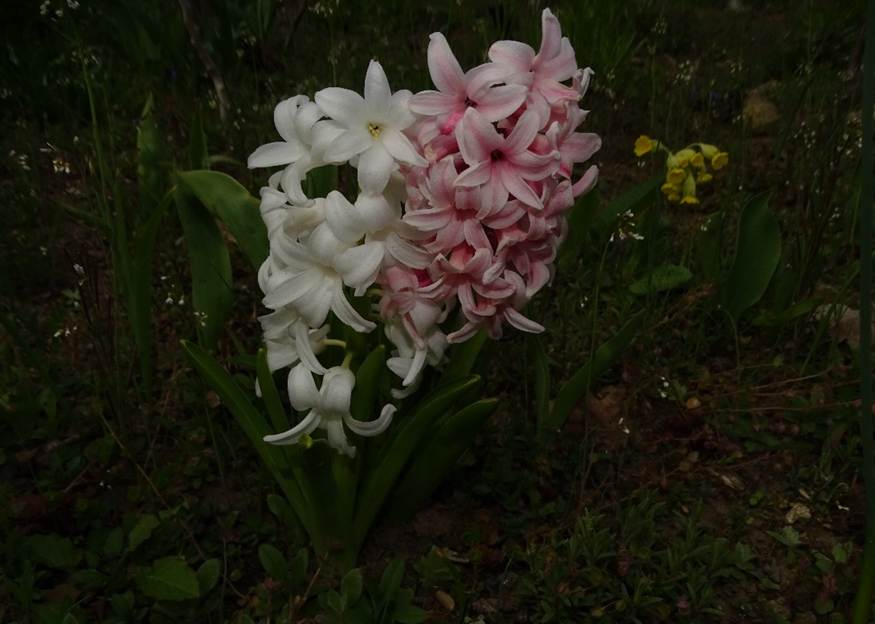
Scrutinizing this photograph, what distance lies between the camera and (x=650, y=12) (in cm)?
434

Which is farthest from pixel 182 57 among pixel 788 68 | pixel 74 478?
pixel 788 68

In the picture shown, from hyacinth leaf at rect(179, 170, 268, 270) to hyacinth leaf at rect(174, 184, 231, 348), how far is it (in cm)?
9

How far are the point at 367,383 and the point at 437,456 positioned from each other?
263 millimetres

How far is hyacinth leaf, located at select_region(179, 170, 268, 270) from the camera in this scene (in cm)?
153

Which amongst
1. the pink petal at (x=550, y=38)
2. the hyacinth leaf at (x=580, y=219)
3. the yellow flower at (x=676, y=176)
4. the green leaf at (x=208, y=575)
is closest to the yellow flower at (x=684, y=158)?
the yellow flower at (x=676, y=176)

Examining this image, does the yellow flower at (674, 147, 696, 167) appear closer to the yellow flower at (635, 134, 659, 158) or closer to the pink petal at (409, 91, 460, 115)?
the yellow flower at (635, 134, 659, 158)

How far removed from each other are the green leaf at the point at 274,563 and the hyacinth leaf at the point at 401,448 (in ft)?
0.52

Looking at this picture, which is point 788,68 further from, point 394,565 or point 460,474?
point 394,565

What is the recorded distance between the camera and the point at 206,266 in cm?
170

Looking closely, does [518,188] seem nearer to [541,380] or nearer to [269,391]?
[269,391]

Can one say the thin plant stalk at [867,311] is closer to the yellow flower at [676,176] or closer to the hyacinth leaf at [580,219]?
the hyacinth leaf at [580,219]

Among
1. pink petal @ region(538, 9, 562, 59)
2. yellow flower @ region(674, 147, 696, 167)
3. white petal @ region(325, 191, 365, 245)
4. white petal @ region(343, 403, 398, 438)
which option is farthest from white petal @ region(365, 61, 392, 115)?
yellow flower @ region(674, 147, 696, 167)

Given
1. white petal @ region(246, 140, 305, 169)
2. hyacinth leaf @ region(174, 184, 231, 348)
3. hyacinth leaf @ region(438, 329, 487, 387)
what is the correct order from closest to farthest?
white petal @ region(246, 140, 305, 169) < hyacinth leaf @ region(438, 329, 487, 387) < hyacinth leaf @ region(174, 184, 231, 348)

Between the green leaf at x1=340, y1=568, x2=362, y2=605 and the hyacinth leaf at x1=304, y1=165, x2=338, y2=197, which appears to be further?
the hyacinth leaf at x1=304, y1=165, x2=338, y2=197
